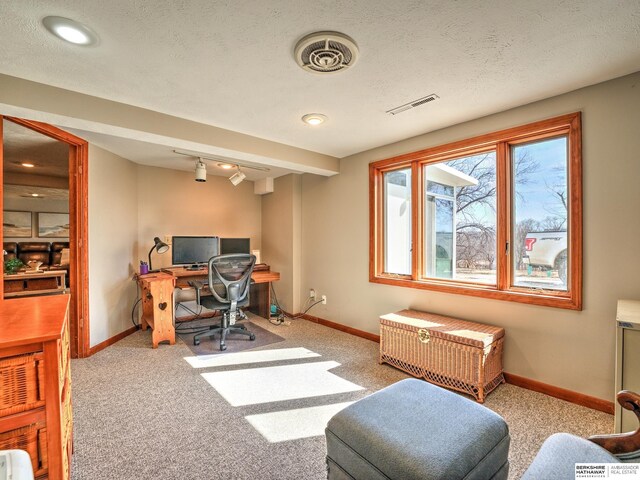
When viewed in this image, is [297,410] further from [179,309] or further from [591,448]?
[179,309]

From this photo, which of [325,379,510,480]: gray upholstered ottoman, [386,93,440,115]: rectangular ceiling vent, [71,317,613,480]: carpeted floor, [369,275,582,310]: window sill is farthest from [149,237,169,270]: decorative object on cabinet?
[325,379,510,480]: gray upholstered ottoman

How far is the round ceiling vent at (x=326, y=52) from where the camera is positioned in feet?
5.04

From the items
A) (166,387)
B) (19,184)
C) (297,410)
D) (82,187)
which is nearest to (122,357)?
(166,387)

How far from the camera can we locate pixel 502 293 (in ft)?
8.20

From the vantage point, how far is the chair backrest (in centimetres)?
338

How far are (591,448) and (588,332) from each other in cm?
140

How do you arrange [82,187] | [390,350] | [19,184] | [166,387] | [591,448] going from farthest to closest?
1. [19,184]
2. [82,187]
3. [390,350]
4. [166,387]
5. [591,448]

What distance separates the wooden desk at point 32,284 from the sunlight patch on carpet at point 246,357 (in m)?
3.71

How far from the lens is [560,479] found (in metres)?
0.94

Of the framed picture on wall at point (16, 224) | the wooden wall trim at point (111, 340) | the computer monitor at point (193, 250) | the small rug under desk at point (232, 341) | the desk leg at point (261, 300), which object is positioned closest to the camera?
the wooden wall trim at point (111, 340)

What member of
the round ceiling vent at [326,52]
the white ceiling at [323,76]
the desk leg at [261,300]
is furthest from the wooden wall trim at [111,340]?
the round ceiling vent at [326,52]

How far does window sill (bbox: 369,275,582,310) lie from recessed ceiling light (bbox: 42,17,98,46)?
10.2 ft

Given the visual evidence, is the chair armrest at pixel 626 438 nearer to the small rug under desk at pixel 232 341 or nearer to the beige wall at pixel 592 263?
the beige wall at pixel 592 263

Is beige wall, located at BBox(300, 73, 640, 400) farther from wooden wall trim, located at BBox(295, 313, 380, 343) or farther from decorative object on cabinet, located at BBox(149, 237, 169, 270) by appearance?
decorative object on cabinet, located at BBox(149, 237, 169, 270)
